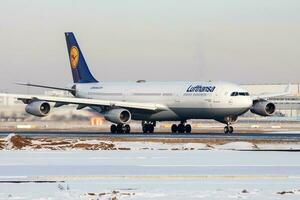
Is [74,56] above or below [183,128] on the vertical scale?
above

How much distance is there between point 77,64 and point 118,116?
14174 millimetres

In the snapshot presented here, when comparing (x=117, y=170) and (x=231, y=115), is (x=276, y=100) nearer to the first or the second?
(x=231, y=115)

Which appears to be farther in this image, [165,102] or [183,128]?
[183,128]

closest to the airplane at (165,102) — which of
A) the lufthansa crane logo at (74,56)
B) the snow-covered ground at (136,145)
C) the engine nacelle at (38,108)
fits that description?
the engine nacelle at (38,108)

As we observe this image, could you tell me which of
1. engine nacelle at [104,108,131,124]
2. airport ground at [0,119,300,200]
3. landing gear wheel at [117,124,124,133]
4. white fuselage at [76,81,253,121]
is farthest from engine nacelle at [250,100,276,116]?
airport ground at [0,119,300,200]

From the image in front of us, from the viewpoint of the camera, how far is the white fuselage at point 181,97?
65.1 meters

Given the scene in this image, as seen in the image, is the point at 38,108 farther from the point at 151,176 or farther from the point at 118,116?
the point at 151,176

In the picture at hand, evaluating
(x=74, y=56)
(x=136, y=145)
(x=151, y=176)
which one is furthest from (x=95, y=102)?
(x=151, y=176)

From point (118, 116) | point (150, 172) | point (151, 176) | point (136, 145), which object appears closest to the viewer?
point (151, 176)

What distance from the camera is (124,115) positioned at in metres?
66.7

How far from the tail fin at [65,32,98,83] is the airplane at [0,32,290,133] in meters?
3.54

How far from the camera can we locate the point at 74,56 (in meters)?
79.3

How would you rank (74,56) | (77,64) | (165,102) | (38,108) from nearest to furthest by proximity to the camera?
(38,108) → (165,102) → (77,64) → (74,56)

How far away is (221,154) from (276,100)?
118 metres
